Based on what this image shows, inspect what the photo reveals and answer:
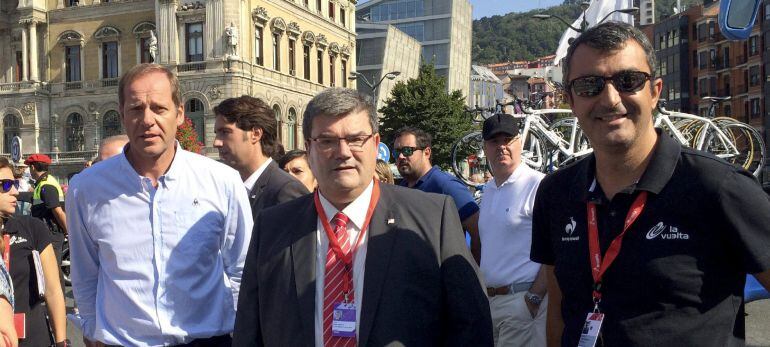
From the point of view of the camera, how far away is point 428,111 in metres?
49.6

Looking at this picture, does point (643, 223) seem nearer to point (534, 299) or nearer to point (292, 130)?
point (534, 299)

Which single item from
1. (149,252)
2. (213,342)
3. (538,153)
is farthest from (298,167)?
(538,153)

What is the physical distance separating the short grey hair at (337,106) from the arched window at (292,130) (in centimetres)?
4577

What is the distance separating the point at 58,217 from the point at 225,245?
709cm

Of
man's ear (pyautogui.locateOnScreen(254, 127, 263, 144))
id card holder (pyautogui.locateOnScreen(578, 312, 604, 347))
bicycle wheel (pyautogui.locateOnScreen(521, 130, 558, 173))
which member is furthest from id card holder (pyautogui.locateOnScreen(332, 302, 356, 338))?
bicycle wheel (pyautogui.locateOnScreen(521, 130, 558, 173))

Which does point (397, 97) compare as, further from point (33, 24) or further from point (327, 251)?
point (327, 251)

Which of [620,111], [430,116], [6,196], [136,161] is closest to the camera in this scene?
[620,111]

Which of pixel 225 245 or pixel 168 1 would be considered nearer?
pixel 225 245

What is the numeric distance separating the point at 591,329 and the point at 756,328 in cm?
635

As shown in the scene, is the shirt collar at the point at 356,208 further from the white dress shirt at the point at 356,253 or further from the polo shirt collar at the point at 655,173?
the polo shirt collar at the point at 655,173

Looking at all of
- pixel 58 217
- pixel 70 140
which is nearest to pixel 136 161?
pixel 58 217

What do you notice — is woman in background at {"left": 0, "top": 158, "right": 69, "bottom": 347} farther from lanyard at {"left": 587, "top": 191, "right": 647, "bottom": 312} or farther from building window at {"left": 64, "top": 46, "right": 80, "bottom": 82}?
building window at {"left": 64, "top": 46, "right": 80, "bottom": 82}

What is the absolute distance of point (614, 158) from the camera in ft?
8.14

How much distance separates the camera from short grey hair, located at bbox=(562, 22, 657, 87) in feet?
8.08
